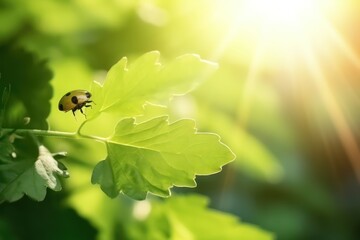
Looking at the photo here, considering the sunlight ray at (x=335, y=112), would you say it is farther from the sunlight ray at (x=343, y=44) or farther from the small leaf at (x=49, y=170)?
Result: the small leaf at (x=49, y=170)

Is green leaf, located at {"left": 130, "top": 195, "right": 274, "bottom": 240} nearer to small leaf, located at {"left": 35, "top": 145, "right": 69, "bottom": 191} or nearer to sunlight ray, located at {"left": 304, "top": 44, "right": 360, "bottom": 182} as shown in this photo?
small leaf, located at {"left": 35, "top": 145, "right": 69, "bottom": 191}

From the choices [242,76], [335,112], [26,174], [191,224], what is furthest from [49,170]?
[335,112]

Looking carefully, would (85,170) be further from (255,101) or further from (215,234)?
(255,101)

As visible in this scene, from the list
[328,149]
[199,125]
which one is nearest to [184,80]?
[199,125]

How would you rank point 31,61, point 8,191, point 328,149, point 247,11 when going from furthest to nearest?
point 328,149 < point 247,11 < point 31,61 < point 8,191

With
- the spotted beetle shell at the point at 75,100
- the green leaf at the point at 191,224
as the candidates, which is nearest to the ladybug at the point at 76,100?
the spotted beetle shell at the point at 75,100

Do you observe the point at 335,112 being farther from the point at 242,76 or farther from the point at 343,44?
the point at 242,76
